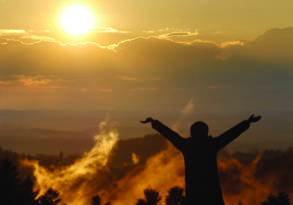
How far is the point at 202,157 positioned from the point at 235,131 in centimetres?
128

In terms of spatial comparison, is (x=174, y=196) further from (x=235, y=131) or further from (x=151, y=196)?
(x=235, y=131)

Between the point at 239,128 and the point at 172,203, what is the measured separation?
81.6 m

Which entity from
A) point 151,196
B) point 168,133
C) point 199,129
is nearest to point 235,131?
point 199,129

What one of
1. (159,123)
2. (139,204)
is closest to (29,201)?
(159,123)

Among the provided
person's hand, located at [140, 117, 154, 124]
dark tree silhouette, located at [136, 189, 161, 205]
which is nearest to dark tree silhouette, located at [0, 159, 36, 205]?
person's hand, located at [140, 117, 154, 124]

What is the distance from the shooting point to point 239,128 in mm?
21453

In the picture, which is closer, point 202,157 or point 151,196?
point 202,157

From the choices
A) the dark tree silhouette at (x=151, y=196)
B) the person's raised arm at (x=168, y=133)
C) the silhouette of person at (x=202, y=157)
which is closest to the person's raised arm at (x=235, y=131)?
the silhouette of person at (x=202, y=157)

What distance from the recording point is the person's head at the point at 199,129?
71.1 feet

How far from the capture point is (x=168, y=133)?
2228 centimetres

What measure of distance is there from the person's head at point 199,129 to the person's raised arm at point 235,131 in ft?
1.39

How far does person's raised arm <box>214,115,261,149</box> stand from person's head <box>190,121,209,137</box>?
0.42m

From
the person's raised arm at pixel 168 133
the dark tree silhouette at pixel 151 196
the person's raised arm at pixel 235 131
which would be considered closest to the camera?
the person's raised arm at pixel 235 131

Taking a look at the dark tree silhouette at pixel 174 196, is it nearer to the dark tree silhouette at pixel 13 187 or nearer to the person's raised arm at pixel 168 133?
the dark tree silhouette at pixel 13 187
